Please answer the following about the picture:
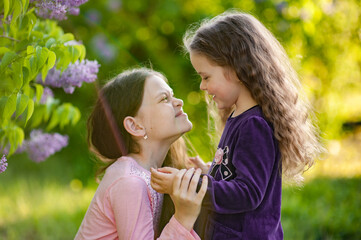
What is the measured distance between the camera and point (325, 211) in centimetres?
438

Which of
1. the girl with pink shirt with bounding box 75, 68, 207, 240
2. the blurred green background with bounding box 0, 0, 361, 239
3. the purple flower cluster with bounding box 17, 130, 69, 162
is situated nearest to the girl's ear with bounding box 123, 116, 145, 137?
the girl with pink shirt with bounding box 75, 68, 207, 240

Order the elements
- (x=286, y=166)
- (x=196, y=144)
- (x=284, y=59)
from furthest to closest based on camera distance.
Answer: (x=196, y=144)
(x=284, y=59)
(x=286, y=166)

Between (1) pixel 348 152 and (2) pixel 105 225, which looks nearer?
(2) pixel 105 225

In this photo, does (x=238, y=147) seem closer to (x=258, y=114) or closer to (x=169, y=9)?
(x=258, y=114)

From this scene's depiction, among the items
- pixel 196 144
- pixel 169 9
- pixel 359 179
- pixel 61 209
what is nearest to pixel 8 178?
pixel 61 209

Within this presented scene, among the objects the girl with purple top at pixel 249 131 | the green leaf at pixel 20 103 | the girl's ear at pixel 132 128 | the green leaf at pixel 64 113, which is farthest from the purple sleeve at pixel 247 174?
the green leaf at pixel 64 113

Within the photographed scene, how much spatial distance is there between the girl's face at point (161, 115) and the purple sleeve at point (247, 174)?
0.38 metres

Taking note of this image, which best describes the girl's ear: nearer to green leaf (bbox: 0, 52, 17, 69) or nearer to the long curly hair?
the long curly hair

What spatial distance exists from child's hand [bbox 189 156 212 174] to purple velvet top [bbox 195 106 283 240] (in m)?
0.43

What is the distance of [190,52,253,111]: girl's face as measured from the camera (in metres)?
1.94

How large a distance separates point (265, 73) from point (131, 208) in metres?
0.78

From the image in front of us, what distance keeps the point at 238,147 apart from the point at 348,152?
5349mm

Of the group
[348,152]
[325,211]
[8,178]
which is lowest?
[348,152]

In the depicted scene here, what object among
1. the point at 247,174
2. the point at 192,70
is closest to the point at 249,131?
the point at 247,174
